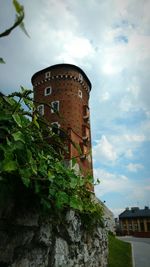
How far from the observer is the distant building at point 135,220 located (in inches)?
3295

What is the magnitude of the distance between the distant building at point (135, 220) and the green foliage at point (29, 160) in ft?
284

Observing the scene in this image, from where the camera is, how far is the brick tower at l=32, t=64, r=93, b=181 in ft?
108

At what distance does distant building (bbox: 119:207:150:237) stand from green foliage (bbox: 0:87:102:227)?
284 feet

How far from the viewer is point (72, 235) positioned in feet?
10.9

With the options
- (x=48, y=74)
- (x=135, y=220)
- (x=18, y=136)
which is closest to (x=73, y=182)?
(x=18, y=136)

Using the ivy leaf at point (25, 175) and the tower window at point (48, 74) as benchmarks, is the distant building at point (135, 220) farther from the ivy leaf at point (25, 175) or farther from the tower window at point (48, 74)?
the ivy leaf at point (25, 175)

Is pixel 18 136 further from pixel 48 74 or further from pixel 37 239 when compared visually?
pixel 48 74

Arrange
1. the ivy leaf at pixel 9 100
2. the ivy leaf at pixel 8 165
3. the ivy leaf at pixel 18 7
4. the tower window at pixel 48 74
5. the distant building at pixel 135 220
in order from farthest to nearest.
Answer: the distant building at pixel 135 220
the tower window at pixel 48 74
the ivy leaf at pixel 9 100
the ivy leaf at pixel 8 165
the ivy leaf at pixel 18 7

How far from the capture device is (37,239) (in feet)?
8.42

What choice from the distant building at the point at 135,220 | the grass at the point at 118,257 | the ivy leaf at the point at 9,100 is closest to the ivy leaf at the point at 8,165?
the ivy leaf at the point at 9,100

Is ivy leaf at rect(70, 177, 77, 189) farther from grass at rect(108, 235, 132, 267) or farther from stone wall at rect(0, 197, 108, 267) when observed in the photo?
grass at rect(108, 235, 132, 267)

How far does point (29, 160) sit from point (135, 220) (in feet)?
300

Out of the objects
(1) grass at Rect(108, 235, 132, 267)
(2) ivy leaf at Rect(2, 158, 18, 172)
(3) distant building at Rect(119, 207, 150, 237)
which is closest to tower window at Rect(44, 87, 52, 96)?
(1) grass at Rect(108, 235, 132, 267)

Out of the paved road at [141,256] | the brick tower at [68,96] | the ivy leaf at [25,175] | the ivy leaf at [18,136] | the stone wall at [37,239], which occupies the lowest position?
the paved road at [141,256]
